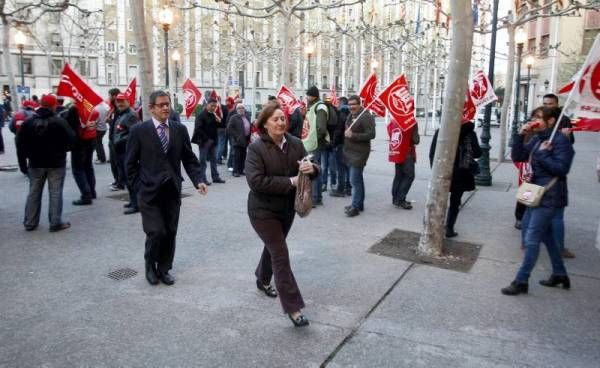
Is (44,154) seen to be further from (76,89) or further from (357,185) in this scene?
(357,185)

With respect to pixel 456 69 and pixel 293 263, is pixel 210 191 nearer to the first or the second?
pixel 293 263

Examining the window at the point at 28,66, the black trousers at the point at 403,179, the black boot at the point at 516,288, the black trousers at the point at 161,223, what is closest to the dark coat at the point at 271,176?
the black trousers at the point at 161,223

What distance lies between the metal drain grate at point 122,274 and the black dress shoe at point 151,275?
0.28 metres

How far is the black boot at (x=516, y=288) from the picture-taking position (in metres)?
5.31

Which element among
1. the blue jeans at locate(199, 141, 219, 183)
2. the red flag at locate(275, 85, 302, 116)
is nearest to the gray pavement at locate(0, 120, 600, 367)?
the blue jeans at locate(199, 141, 219, 183)

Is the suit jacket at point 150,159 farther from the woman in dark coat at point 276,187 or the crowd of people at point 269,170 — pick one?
the woman in dark coat at point 276,187

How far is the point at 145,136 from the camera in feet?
17.3

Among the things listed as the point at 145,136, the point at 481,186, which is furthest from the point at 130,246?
the point at 481,186

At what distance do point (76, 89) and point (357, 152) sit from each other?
4764 millimetres

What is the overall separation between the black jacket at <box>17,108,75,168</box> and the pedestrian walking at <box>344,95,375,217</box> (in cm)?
432

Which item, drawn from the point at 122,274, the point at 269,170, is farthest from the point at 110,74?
the point at 269,170

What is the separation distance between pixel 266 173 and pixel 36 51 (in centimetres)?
6752

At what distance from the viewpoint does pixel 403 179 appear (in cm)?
949

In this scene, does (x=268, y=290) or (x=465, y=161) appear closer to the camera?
(x=268, y=290)
